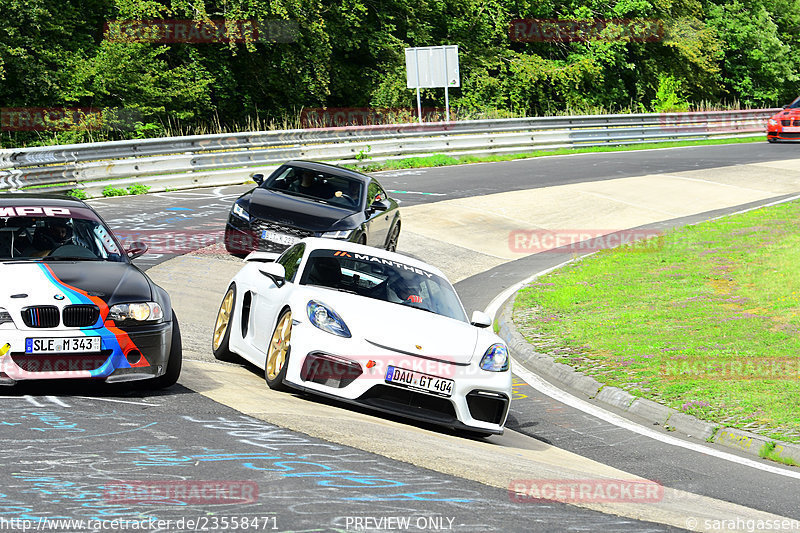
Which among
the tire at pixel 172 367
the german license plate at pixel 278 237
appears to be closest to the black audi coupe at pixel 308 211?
the german license plate at pixel 278 237

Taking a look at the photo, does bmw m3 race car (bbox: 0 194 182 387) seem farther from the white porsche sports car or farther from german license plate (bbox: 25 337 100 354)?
the white porsche sports car

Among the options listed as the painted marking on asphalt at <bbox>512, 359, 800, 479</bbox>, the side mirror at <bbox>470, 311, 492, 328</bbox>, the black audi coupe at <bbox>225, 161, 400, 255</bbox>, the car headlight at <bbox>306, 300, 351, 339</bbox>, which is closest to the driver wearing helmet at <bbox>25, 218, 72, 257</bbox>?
the car headlight at <bbox>306, 300, 351, 339</bbox>

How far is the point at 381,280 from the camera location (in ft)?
29.9

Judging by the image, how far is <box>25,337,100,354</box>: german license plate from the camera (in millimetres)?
7145

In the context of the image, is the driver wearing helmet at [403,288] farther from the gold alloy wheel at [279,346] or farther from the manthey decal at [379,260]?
the gold alloy wheel at [279,346]

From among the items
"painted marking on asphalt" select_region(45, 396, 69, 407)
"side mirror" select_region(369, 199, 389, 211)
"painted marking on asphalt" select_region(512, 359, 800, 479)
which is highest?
"side mirror" select_region(369, 199, 389, 211)

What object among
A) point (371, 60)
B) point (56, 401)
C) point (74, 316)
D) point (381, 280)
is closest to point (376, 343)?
point (381, 280)

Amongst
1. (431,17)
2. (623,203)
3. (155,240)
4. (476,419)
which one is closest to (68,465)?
(476,419)

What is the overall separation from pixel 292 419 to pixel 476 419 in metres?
1.71

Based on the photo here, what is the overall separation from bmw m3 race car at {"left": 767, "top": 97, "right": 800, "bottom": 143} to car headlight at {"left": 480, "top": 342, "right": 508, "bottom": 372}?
32.1m

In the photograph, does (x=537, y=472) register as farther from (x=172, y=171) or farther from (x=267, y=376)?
(x=172, y=171)

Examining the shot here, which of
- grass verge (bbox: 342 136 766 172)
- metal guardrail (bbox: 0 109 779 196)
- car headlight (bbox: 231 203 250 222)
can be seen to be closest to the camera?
car headlight (bbox: 231 203 250 222)

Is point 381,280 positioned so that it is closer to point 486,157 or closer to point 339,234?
point 339,234

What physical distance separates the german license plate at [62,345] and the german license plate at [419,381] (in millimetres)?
2253
